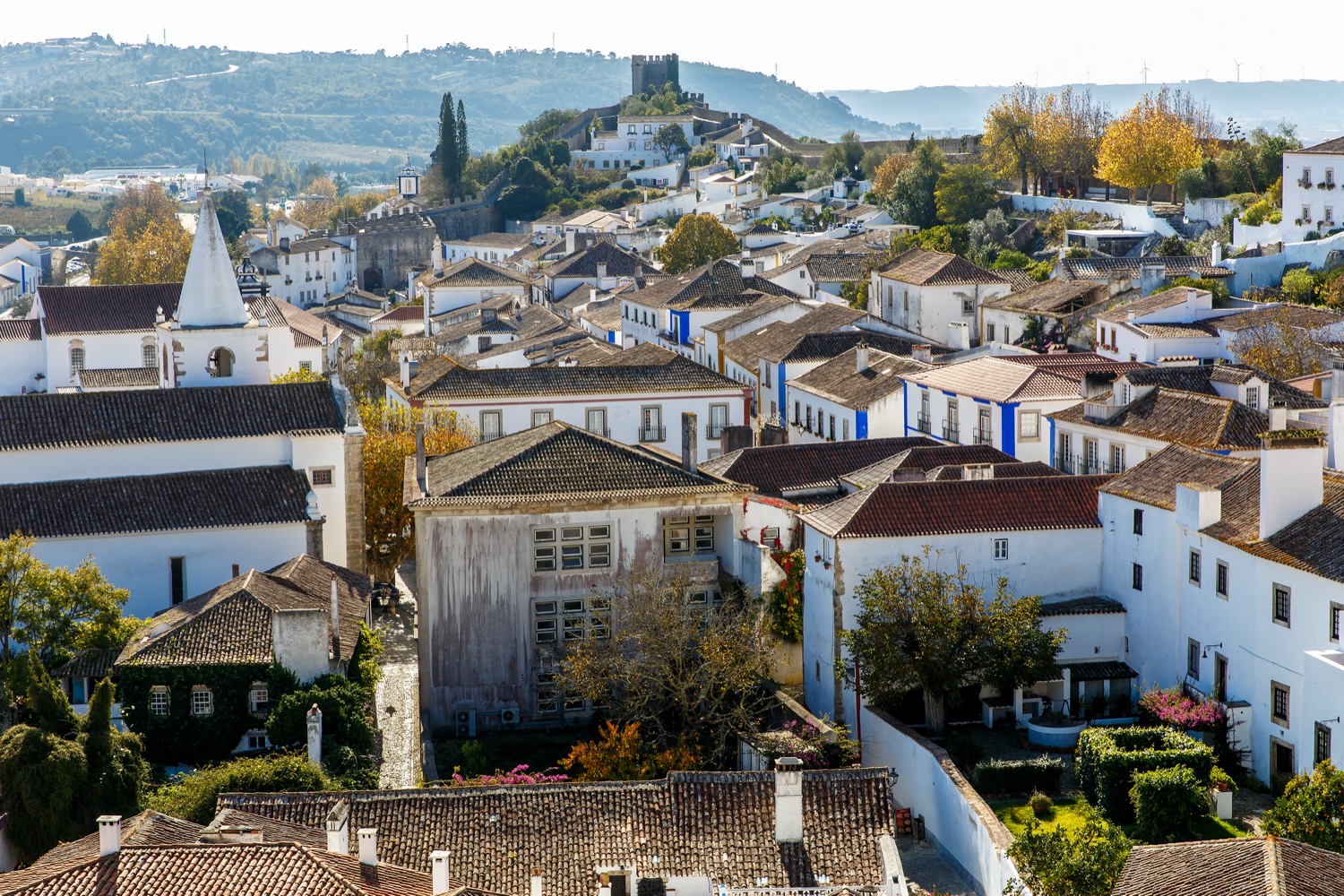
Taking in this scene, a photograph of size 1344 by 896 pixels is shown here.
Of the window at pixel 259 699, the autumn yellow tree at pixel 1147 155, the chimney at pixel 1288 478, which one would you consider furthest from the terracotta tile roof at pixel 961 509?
the autumn yellow tree at pixel 1147 155

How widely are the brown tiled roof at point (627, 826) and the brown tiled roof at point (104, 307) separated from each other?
142ft

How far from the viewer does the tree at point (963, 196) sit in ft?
266

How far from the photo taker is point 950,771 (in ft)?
86.2

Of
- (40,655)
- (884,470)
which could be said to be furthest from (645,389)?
(40,655)

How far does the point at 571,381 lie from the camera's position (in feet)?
174

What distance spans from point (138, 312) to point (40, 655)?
34056 millimetres

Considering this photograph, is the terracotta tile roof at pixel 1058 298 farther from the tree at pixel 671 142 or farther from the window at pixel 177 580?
the tree at pixel 671 142

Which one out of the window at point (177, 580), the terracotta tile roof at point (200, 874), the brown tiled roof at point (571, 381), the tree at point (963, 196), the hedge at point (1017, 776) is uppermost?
the tree at point (963, 196)

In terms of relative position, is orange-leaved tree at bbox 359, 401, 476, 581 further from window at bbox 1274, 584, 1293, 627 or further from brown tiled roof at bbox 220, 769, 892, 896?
window at bbox 1274, 584, 1293, 627

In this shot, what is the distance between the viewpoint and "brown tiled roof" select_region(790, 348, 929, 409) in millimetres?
50375

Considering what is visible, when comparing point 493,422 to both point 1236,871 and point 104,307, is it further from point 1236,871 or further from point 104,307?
point 1236,871

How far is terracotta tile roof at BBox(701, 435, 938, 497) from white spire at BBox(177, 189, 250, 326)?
42.1 ft

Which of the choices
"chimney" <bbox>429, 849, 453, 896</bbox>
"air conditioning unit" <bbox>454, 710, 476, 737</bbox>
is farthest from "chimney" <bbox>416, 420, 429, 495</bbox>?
"chimney" <bbox>429, 849, 453, 896</bbox>

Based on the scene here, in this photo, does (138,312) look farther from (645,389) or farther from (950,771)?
(950,771)
